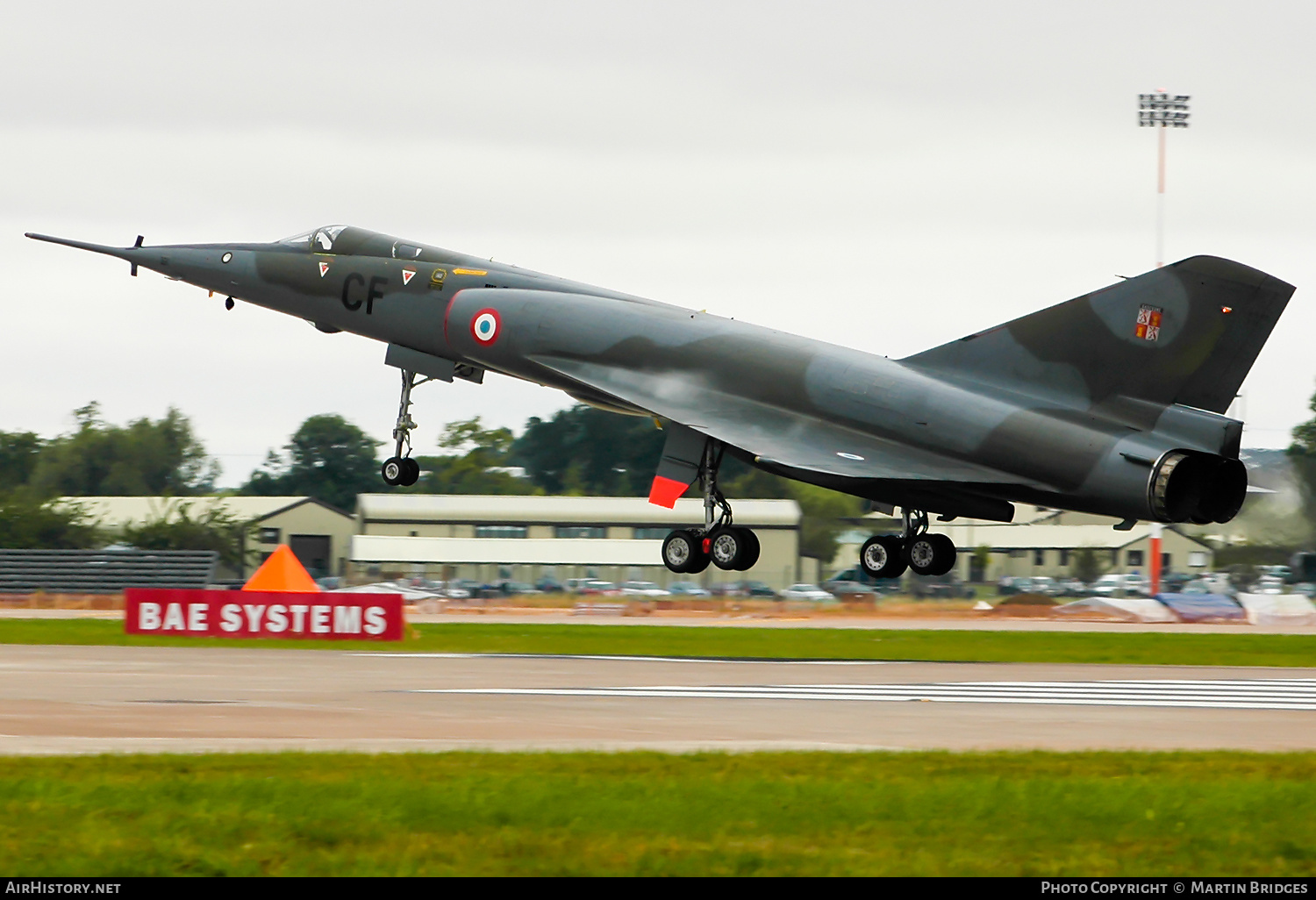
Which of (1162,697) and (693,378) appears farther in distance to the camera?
(1162,697)

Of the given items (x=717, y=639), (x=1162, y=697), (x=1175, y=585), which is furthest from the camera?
(x=1175, y=585)

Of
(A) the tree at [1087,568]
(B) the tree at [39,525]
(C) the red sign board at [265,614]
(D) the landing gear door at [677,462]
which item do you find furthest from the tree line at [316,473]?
(D) the landing gear door at [677,462]

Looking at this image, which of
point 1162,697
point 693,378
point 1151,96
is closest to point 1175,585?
point 1151,96

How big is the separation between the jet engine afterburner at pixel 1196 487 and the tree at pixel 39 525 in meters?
61.5

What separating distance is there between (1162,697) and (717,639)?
18.6 m

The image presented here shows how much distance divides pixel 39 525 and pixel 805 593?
34.4 meters

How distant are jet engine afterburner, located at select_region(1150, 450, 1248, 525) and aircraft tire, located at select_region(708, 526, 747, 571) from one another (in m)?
6.04

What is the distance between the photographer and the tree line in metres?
71.1

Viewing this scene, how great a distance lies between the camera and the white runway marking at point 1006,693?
79.9 ft

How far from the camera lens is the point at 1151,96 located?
2384 inches

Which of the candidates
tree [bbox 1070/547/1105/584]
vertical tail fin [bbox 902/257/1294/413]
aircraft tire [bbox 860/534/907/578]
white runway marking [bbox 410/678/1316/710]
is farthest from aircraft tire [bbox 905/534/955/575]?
tree [bbox 1070/547/1105/584]

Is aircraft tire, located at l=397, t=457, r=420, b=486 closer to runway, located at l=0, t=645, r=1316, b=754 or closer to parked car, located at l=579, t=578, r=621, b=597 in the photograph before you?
runway, located at l=0, t=645, r=1316, b=754

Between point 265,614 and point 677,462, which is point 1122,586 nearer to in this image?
point 265,614
